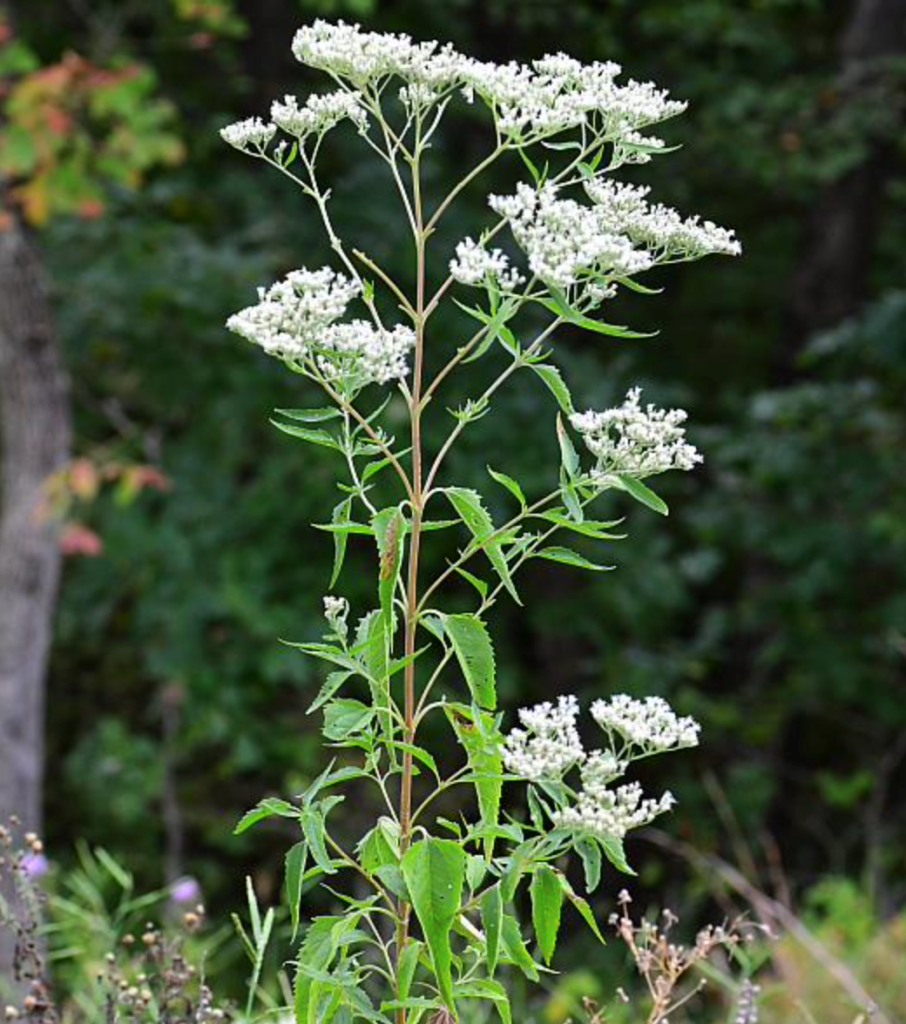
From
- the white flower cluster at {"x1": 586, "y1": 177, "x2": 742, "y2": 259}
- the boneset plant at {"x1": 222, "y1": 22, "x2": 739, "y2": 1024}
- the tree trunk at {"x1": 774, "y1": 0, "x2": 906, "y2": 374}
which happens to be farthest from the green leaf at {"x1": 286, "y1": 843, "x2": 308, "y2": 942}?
the tree trunk at {"x1": 774, "y1": 0, "x2": 906, "y2": 374}

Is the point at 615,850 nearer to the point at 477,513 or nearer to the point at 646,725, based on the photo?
the point at 646,725

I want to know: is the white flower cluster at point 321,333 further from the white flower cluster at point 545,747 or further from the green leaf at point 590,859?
the green leaf at point 590,859

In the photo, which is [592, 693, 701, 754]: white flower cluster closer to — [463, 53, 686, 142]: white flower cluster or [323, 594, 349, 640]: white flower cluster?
[323, 594, 349, 640]: white flower cluster

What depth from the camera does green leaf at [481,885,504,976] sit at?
5.78 feet

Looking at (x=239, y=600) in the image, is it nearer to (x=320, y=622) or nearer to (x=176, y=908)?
(x=320, y=622)

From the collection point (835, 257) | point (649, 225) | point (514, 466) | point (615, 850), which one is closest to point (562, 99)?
point (649, 225)

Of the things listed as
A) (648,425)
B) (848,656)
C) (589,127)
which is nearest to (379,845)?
(648,425)

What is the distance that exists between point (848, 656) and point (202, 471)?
316 cm

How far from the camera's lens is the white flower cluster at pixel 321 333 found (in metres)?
1.77

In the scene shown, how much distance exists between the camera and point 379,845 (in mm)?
1877

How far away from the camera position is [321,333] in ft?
5.82

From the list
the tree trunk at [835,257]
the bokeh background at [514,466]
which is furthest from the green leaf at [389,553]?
the tree trunk at [835,257]

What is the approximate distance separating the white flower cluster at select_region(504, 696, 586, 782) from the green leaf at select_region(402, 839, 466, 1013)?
11 centimetres

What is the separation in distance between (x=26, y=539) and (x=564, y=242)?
14.8 ft
